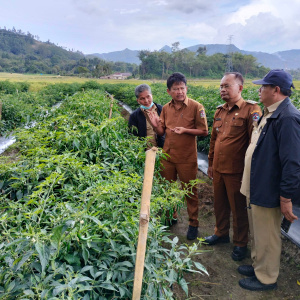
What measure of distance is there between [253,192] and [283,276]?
3.42 ft

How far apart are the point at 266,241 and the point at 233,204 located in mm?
602

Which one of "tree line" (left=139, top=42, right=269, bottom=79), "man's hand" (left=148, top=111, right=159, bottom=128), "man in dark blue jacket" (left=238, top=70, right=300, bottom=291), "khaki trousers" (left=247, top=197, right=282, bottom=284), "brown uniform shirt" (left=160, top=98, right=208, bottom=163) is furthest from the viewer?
"tree line" (left=139, top=42, right=269, bottom=79)

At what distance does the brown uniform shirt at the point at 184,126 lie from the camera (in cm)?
313

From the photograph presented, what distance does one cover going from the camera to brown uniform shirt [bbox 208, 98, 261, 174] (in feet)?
9.02

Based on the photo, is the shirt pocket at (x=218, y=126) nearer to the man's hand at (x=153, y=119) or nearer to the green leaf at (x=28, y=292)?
the man's hand at (x=153, y=119)

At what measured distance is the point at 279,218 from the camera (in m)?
2.36

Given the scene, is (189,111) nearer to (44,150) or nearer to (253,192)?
(253,192)

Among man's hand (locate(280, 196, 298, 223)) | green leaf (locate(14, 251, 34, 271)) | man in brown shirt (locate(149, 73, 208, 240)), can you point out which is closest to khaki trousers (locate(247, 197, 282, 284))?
man's hand (locate(280, 196, 298, 223))

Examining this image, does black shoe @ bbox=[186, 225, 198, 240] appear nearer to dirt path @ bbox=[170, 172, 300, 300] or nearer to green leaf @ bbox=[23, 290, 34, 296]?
dirt path @ bbox=[170, 172, 300, 300]

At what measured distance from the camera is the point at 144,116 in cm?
351

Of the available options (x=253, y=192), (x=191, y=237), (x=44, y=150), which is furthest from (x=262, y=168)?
(x=44, y=150)

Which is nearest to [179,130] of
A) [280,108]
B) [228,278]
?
[280,108]

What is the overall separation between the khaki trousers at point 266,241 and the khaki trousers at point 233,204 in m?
0.42

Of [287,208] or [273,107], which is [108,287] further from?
[273,107]
